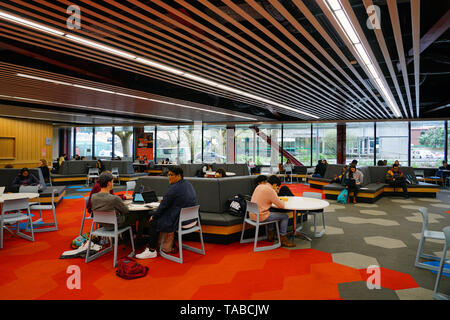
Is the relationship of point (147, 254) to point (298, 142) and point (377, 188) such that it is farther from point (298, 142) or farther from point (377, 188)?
point (298, 142)

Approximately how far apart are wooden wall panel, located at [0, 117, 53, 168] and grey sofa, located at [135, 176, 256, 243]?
12.7m

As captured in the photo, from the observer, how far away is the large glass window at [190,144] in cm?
1848

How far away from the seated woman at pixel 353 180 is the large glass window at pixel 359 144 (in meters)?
7.32

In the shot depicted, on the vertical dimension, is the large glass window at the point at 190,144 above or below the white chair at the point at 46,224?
above

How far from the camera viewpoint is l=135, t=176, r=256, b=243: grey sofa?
193 inches

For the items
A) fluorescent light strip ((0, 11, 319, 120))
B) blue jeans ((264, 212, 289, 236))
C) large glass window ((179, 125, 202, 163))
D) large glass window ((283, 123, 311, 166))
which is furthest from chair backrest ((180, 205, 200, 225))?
large glass window ((179, 125, 202, 163))

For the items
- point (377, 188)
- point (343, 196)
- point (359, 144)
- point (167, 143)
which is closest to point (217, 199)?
point (343, 196)

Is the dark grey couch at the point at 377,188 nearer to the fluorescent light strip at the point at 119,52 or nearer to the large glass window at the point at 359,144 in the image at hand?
the fluorescent light strip at the point at 119,52

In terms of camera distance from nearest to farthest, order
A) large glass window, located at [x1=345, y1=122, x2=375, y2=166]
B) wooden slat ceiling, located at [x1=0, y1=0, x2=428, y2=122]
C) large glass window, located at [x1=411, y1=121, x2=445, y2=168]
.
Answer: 1. wooden slat ceiling, located at [x1=0, y1=0, x2=428, y2=122]
2. large glass window, located at [x1=411, y1=121, x2=445, y2=168]
3. large glass window, located at [x1=345, y1=122, x2=375, y2=166]

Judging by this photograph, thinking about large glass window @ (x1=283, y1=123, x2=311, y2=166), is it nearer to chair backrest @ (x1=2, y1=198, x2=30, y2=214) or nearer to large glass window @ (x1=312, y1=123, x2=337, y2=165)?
large glass window @ (x1=312, y1=123, x2=337, y2=165)

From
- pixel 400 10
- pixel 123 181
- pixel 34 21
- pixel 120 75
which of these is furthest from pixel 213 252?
pixel 123 181

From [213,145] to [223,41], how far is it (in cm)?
1380

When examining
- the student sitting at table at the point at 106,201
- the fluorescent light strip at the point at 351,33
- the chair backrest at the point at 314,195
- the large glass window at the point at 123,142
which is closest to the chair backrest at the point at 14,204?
the student sitting at table at the point at 106,201

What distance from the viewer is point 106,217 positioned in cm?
393
